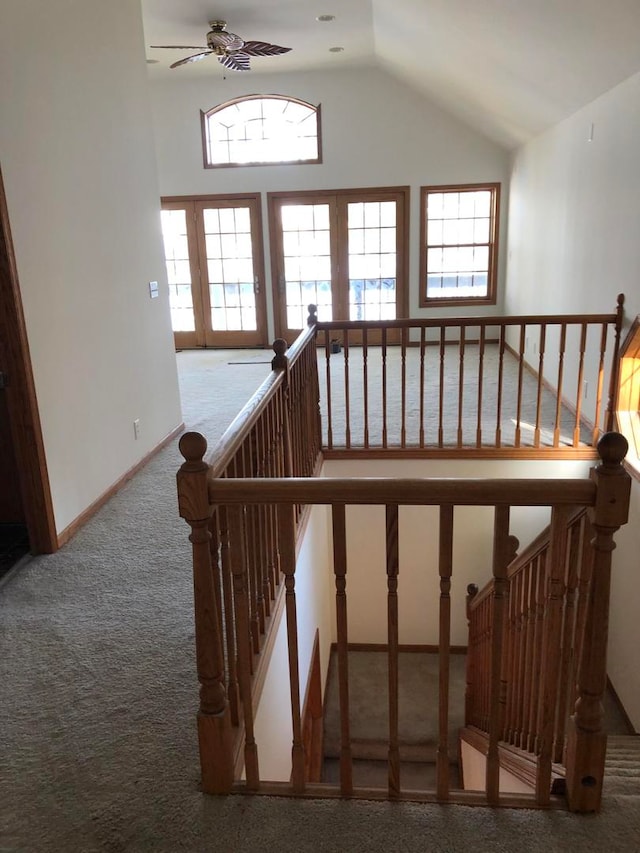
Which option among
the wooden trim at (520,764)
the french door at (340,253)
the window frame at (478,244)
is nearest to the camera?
the wooden trim at (520,764)

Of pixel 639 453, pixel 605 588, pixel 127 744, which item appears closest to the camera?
pixel 605 588

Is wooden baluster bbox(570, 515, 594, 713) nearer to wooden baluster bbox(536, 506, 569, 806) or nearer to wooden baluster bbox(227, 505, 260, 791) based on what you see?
wooden baluster bbox(536, 506, 569, 806)

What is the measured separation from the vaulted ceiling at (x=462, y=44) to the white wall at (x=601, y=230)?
207 mm

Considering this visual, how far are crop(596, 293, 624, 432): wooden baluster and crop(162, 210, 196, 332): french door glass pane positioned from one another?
570cm

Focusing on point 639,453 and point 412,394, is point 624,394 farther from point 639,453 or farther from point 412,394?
point 412,394

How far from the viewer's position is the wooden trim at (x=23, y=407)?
2768 millimetres

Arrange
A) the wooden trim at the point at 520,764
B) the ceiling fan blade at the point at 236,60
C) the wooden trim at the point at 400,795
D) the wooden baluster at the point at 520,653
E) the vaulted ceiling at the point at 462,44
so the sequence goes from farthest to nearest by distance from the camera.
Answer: the ceiling fan blade at the point at 236,60 → the vaulted ceiling at the point at 462,44 → the wooden baluster at the point at 520,653 → the wooden trim at the point at 520,764 → the wooden trim at the point at 400,795

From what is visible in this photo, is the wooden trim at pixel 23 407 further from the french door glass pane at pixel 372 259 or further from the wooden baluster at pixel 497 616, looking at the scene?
the french door glass pane at pixel 372 259

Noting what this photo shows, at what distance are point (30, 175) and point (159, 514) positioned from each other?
1767 mm

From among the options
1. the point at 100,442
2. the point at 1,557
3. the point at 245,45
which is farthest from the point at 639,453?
the point at 245,45

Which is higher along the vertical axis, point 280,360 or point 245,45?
point 245,45

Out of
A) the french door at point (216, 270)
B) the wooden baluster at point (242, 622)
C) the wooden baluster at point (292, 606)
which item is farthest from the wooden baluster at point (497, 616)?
the french door at point (216, 270)

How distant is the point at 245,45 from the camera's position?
5309 mm

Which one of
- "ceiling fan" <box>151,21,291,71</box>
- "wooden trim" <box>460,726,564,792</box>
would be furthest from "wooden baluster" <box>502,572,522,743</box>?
"ceiling fan" <box>151,21,291,71</box>
